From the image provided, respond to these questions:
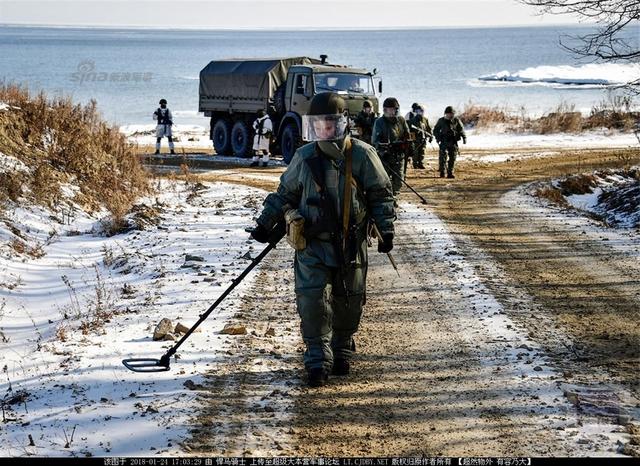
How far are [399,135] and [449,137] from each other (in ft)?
20.4

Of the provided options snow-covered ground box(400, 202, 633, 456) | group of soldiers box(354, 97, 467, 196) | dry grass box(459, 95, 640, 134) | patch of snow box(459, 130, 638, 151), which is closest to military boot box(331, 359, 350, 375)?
snow-covered ground box(400, 202, 633, 456)

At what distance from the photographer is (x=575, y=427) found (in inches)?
217

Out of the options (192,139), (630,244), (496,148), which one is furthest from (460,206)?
(192,139)

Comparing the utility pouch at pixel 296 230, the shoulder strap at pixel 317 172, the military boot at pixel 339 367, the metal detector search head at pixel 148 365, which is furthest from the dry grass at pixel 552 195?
the metal detector search head at pixel 148 365

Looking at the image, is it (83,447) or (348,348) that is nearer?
(83,447)

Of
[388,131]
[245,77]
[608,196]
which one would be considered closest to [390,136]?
[388,131]

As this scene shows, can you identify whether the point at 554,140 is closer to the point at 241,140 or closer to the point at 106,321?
the point at 241,140

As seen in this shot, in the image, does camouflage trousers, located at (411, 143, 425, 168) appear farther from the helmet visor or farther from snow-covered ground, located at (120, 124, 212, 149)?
the helmet visor

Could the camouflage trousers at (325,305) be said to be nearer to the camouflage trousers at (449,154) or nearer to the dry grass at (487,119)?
the camouflage trousers at (449,154)

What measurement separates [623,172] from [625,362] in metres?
14.2

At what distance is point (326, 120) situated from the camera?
6527mm

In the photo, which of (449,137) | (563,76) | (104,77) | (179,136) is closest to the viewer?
(449,137)

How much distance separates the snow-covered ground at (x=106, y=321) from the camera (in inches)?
220

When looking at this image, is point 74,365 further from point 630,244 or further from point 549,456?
point 630,244
